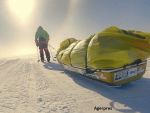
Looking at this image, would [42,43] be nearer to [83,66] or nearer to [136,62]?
[83,66]

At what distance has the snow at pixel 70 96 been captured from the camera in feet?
15.0

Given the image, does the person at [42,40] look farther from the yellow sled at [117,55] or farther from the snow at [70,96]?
the yellow sled at [117,55]

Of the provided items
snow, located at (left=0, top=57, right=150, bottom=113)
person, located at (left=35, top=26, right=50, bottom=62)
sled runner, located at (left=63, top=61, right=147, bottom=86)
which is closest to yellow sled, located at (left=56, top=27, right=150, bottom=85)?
sled runner, located at (left=63, top=61, right=147, bottom=86)

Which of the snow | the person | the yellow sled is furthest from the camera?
the person

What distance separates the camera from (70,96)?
529 cm

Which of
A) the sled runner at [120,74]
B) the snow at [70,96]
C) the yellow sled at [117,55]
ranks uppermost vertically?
the yellow sled at [117,55]

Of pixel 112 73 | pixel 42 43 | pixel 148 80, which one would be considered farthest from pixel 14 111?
pixel 42 43

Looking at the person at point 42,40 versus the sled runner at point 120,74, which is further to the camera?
the person at point 42,40

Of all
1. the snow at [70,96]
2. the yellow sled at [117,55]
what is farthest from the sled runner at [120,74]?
the snow at [70,96]

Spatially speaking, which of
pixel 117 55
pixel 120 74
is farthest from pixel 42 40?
pixel 117 55

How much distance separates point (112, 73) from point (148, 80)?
116 centimetres

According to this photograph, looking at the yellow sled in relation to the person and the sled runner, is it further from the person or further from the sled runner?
the person

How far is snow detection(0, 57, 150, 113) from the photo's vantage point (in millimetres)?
4579

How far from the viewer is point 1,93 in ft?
→ 18.8
